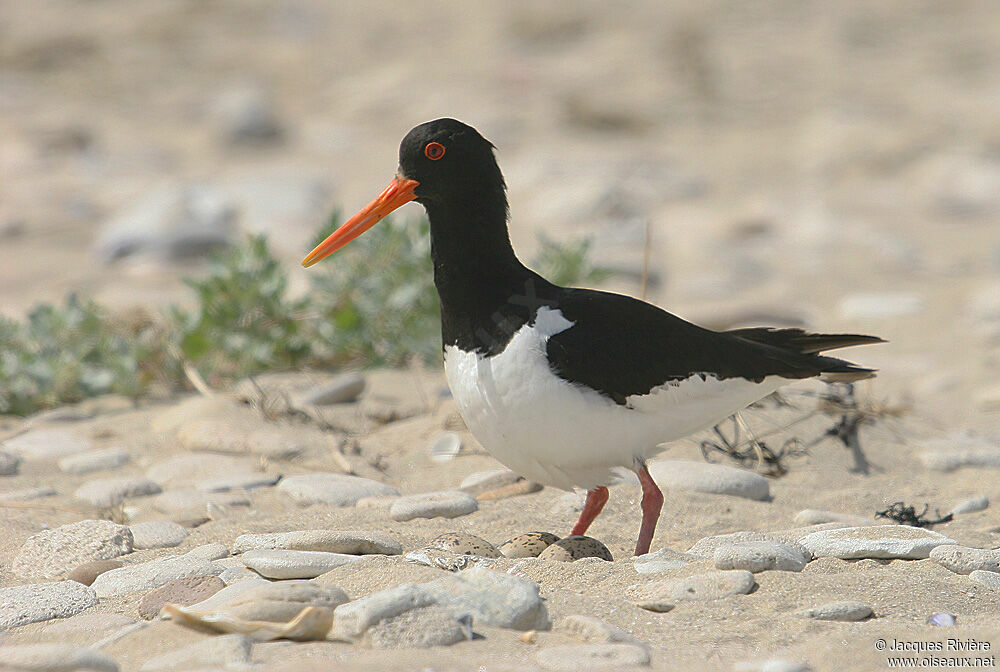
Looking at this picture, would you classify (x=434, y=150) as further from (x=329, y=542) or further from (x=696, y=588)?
(x=696, y=588)

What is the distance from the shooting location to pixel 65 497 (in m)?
4.44

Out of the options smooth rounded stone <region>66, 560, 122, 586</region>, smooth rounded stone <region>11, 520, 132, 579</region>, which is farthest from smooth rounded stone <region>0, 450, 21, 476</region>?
smooth rounded stone <region>66, 560, 122, 586</region>

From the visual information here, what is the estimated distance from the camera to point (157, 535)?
3834mm

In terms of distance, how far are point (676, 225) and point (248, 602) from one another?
7890mm

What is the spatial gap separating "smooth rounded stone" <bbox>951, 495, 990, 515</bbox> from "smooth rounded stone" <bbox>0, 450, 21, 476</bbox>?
3.86 metres

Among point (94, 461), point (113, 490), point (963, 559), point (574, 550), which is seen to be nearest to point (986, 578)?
point (963, 559)

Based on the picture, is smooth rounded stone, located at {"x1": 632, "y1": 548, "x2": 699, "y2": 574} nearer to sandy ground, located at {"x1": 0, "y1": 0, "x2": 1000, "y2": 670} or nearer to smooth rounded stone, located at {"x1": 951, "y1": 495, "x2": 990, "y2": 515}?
sandy ground, located at {"x1": 0, "y1": 0, "x2": 1000, "y2": 670}

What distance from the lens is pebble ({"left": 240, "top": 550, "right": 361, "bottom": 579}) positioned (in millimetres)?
3191

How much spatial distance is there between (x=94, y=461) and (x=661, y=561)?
8.86ft

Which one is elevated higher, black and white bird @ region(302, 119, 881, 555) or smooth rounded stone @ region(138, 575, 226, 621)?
black and white bird @ region(302, 119, 881, 555)

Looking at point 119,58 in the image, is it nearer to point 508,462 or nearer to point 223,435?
point 223,435

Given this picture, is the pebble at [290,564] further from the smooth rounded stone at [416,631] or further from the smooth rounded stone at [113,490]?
the smooth rounded stone at [113,490]

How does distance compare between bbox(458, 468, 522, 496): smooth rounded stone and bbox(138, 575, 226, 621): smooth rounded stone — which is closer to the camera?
bbox(138, 575, 226, 621): smooth rounded stone

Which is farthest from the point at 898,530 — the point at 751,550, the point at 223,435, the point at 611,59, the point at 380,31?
the point at 380,31
